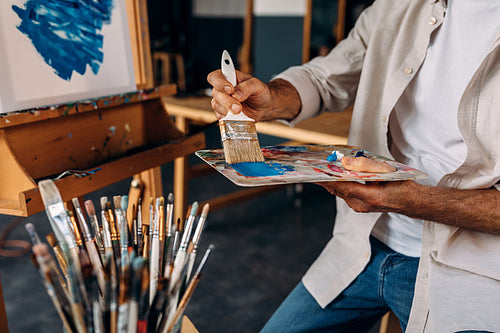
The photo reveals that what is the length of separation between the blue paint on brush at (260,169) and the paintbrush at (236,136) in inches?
0.7

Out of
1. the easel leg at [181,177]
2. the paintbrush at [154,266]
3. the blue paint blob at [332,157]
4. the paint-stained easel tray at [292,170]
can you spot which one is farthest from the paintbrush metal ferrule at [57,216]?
the easel leg at [181,177]

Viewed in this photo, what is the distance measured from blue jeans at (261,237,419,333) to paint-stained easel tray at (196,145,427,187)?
0.32 m

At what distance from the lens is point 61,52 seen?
3.04 feet

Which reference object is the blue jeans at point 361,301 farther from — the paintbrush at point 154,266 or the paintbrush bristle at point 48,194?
the paintbrush bristle at point 48,194

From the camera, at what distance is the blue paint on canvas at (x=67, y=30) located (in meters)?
0.86

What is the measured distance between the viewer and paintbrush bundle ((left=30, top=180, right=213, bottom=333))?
0.44m

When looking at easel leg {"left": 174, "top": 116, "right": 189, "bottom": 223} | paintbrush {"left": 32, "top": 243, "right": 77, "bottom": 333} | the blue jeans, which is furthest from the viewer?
easel leg {"left": 174, "top": 116, "right": 189, "bottom": 223}

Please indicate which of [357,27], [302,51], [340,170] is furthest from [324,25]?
[340,170]

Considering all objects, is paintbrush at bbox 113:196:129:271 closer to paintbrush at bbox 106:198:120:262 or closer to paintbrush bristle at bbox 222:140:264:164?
paintbrush at bbox 106:198:120:262

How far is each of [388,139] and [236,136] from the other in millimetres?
483

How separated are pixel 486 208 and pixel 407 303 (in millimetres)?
284

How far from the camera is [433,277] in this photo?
912mm

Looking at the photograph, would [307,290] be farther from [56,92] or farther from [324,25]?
[324,25]

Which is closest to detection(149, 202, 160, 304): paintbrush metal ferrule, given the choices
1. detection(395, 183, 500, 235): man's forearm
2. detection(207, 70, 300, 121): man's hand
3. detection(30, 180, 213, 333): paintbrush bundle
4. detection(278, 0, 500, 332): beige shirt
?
detection(30, 180, 213, 333): paintbrush bundle
